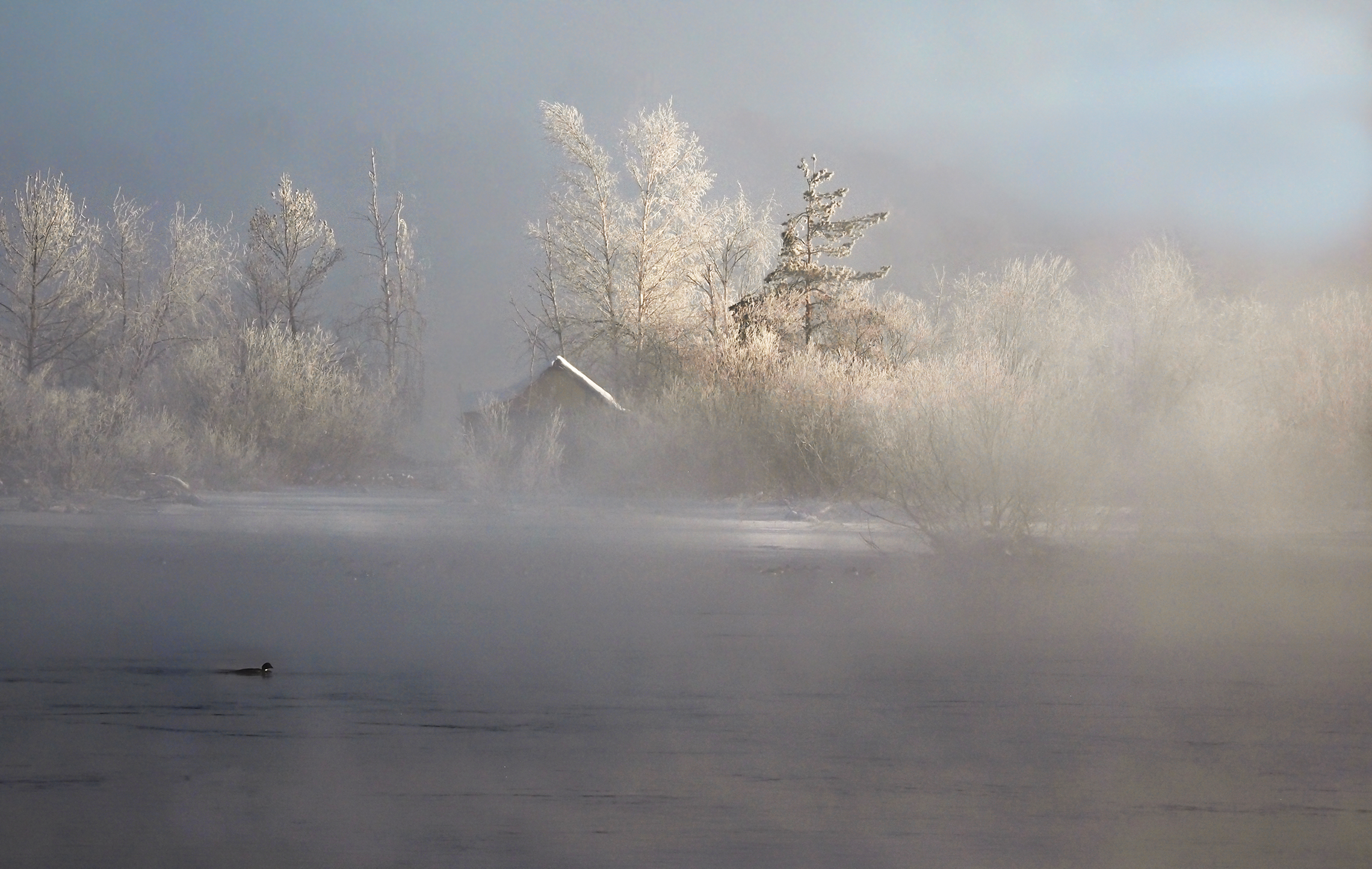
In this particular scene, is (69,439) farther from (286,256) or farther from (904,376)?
(904,376)

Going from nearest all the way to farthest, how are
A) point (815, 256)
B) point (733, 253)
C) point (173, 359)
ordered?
point (173, 359), point (733, 253), point (815, 256)

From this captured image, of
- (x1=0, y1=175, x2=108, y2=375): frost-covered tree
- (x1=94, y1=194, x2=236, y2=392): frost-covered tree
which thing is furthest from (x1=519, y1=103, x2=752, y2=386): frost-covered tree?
(x1=0, y1=175, x2=108, y2=375): frost-covered tree

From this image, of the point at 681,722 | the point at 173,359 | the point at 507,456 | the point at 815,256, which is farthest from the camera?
the point at 815,256

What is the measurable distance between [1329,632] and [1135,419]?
824 centimetres

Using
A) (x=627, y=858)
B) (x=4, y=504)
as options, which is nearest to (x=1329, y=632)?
(x=627, y=858)

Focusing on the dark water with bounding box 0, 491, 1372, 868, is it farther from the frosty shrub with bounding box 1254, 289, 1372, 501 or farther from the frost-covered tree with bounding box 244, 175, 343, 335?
the frost-covered tree with bounding box 244, 175, 343, 335

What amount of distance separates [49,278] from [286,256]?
5.08 m

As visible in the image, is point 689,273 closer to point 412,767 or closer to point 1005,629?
point 1005,629

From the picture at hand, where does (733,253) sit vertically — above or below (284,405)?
above

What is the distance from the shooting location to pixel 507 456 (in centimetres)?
1759

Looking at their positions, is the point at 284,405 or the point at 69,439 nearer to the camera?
the point at 69,439

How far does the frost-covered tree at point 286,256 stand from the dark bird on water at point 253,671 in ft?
65.0

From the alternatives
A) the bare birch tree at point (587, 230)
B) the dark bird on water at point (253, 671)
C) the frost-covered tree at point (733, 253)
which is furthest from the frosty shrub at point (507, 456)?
the dark bird on water at point (253, 671)

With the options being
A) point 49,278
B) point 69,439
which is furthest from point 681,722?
point 49,278
